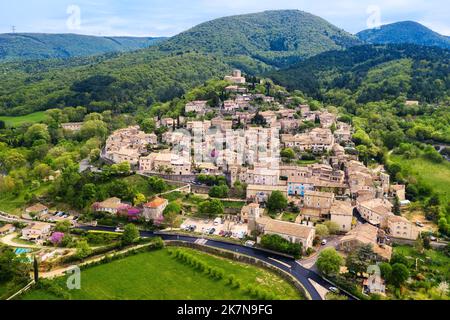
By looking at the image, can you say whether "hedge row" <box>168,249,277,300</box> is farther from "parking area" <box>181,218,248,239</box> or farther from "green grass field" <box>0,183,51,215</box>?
"green grass field" <box>0,183,51,215</box>

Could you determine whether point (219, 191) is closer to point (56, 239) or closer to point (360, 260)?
point (56, 239)

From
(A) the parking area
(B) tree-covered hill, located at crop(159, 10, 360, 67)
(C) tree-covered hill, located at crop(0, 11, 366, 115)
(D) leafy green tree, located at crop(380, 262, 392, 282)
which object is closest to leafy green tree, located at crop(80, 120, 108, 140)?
(C) tree-covered hill, located at crop(0, 11, 366, 115)

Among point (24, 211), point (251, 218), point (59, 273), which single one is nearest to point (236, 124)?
point (251, 218)

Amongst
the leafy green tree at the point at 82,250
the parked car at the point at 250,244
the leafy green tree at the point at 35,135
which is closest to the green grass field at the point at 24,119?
the leafy green tree at the point at 35,135

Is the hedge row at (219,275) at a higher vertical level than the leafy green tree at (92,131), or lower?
lower

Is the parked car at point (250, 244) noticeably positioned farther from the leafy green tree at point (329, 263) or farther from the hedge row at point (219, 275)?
the leafy green tree at point (329, 263)

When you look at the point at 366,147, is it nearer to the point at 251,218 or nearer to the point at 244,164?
the point at 244,164
